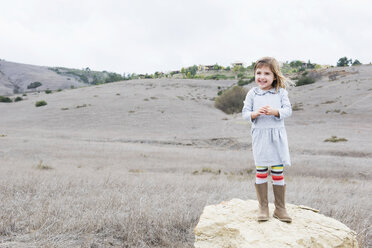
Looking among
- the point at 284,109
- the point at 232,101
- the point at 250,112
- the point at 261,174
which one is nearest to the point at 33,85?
the point at 232,101

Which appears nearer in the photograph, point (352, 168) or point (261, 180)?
point (261, 180)

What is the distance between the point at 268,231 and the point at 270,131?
54.9 inches

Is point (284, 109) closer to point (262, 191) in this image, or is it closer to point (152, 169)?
point (262, 191)

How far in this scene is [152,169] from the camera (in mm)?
14453

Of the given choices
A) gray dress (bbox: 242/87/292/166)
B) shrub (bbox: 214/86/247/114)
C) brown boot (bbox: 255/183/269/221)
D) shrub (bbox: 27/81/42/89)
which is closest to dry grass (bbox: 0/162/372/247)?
brown boot (bbox: 255/183/269/221)

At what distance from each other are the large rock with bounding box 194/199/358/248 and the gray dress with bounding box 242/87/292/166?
849mm

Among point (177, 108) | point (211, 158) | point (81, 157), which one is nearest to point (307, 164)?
point (211, 158)

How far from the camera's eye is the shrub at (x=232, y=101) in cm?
4856

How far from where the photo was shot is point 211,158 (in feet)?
59.1

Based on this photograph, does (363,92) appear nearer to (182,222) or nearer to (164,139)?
(164,139)

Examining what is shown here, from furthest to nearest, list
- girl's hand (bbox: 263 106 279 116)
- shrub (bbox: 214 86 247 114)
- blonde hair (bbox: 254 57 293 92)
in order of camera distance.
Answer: shrub (bbox: 214 86 247 114)
blonde hair (bbox: 254 57 293 92)
girl's hand (bbox: 263 106 279 116)

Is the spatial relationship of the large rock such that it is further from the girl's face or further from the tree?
the tree

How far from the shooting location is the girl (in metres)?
3.90

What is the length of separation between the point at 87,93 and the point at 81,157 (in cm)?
4259
